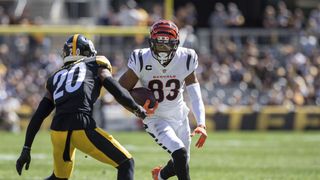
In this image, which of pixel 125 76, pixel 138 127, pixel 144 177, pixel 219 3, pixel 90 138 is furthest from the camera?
pixel 219 3

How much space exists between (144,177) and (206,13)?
15.5 meters

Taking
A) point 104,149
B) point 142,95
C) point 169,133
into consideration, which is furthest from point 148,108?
point 104,149

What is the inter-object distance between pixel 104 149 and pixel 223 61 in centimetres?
1439

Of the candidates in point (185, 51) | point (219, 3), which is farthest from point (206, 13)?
point (185, 51)

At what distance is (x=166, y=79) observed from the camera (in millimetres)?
7051

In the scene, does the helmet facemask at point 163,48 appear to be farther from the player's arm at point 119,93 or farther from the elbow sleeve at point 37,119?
the elbow sleeve at point 37,119

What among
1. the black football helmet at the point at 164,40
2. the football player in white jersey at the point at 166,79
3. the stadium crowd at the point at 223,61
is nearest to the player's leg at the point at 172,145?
the football player in white jersey at the point at 166,79

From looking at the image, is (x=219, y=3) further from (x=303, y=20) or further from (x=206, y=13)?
(x=303, y=20)

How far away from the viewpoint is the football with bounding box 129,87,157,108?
22.1 feet

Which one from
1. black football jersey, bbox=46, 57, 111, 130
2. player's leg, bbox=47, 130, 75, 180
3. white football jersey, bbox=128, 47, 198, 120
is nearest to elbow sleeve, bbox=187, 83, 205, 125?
white football jersey, bbox=128, 47, 198, 120

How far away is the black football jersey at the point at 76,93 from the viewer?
590cm

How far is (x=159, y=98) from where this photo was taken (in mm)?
7109

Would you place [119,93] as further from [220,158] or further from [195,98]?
[220,158]

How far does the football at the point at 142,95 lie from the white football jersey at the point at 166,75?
0.68 ft
